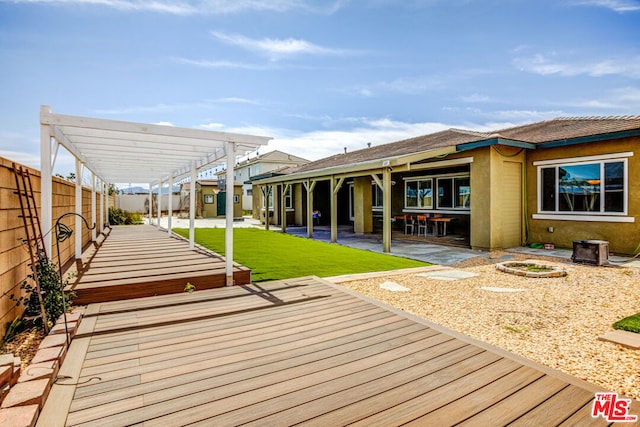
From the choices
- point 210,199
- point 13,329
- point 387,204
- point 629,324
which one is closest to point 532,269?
point 629,324

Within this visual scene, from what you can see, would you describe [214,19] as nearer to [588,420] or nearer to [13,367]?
[13,367]

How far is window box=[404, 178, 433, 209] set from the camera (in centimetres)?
1237

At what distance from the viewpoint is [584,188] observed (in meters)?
8.35

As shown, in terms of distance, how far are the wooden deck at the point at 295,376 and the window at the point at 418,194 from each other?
9515 millimetres

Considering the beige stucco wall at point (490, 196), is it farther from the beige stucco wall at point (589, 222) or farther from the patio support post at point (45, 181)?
the patio support post at point (45, 181)

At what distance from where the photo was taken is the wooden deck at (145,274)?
4.18 m

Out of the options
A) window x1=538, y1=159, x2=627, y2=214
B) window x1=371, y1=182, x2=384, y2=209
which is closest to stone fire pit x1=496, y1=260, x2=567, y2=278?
window x1=538, y1=159, x2=627, y2=214

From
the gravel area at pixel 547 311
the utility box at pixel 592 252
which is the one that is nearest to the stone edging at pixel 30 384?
the gravel area at pixel 547 311

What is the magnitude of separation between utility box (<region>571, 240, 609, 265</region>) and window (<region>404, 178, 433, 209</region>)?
5.45m

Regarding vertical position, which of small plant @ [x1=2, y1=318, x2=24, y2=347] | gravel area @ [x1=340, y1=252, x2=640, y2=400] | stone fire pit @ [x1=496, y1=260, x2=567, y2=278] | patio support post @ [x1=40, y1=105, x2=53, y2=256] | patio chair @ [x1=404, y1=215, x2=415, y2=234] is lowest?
gravel area @ [x1=340, y1=252, x2=640, y2=400]

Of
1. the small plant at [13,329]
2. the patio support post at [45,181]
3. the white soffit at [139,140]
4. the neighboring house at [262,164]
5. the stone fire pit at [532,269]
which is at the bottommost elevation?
the stone fire pit at [532,269]

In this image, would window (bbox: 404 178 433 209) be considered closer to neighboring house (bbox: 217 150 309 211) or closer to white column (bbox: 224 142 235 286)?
white column (bbox: 224 142 235 286)

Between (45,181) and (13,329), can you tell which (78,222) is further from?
(13,329)

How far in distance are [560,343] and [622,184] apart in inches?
273
